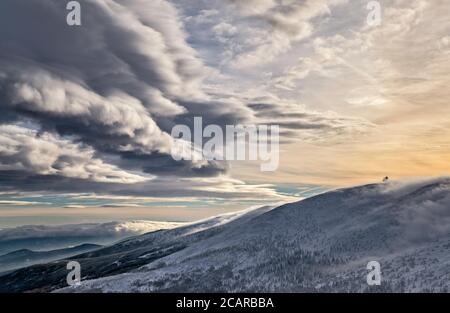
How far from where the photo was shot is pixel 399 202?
185000 millimetres

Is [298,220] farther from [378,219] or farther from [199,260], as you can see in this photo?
[199,260]
